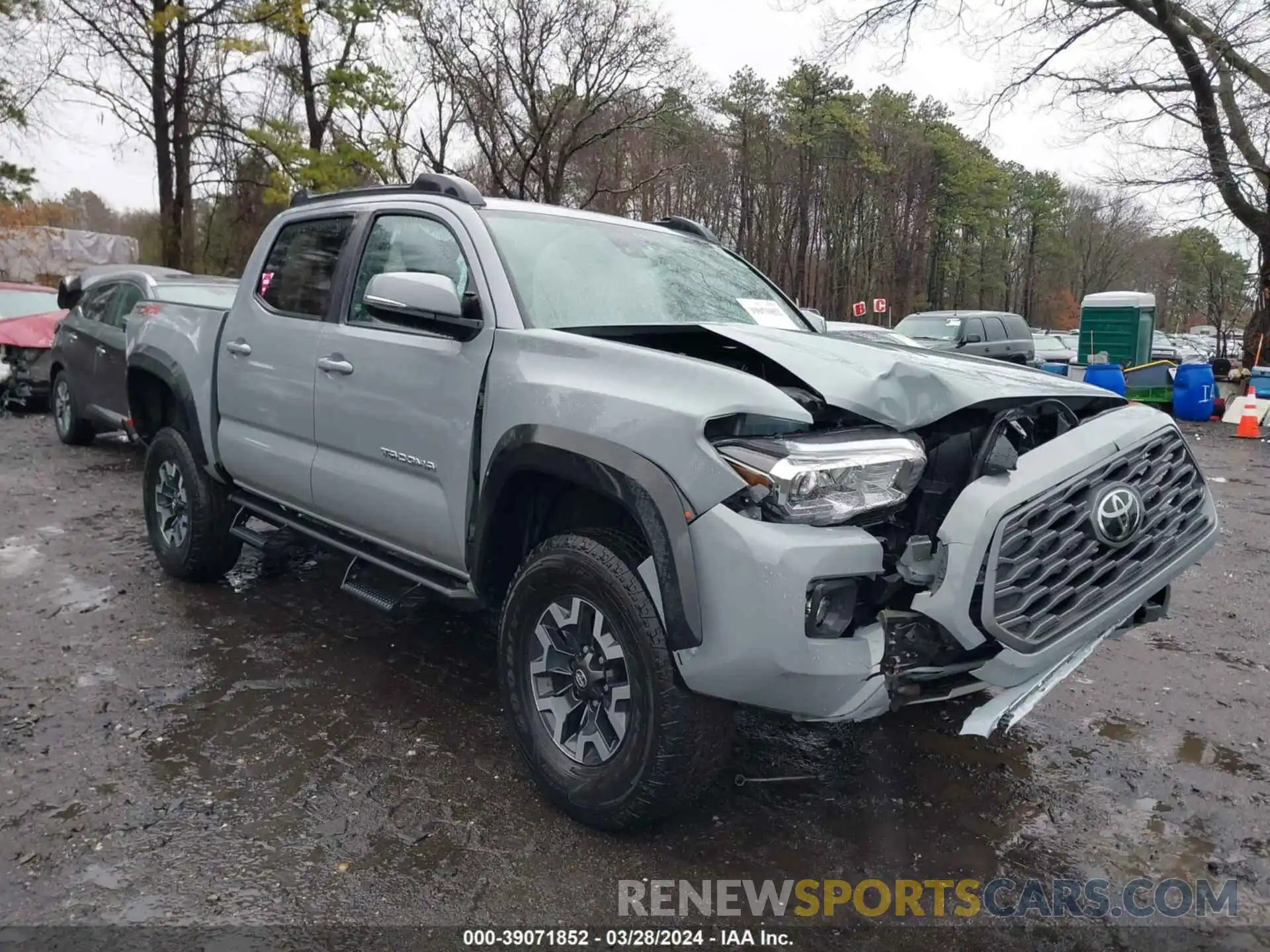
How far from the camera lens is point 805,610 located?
7.55 ft

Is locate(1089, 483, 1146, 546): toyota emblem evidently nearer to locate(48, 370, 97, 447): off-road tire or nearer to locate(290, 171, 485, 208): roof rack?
locate(290, 171, 485, 208): roof rack

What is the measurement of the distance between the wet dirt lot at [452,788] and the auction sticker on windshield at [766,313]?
1699 millimetres

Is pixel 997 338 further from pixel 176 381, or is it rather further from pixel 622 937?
pixel 622 937

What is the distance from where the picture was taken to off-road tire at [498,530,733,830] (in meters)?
2.54

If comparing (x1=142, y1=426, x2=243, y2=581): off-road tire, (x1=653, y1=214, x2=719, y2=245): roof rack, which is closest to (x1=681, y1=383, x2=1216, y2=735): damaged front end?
(x1=653, y1=214, x2=719, y2=245): roof rack

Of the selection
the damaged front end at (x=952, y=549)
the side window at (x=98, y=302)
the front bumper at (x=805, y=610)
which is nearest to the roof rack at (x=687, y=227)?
the damaged front end at (x=952, y=549)

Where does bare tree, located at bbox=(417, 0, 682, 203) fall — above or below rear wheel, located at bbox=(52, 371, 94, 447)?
above

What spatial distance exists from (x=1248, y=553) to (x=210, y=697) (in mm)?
6765

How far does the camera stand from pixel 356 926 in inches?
96.7

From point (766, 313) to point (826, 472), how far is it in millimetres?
1901

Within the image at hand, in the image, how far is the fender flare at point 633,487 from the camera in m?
2.44

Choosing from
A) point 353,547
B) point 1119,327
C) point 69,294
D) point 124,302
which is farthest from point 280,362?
point 1119,327

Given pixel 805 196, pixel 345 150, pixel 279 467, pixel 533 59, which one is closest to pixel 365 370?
pixel 279 467

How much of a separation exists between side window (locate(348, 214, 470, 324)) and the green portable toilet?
18.7 metres
